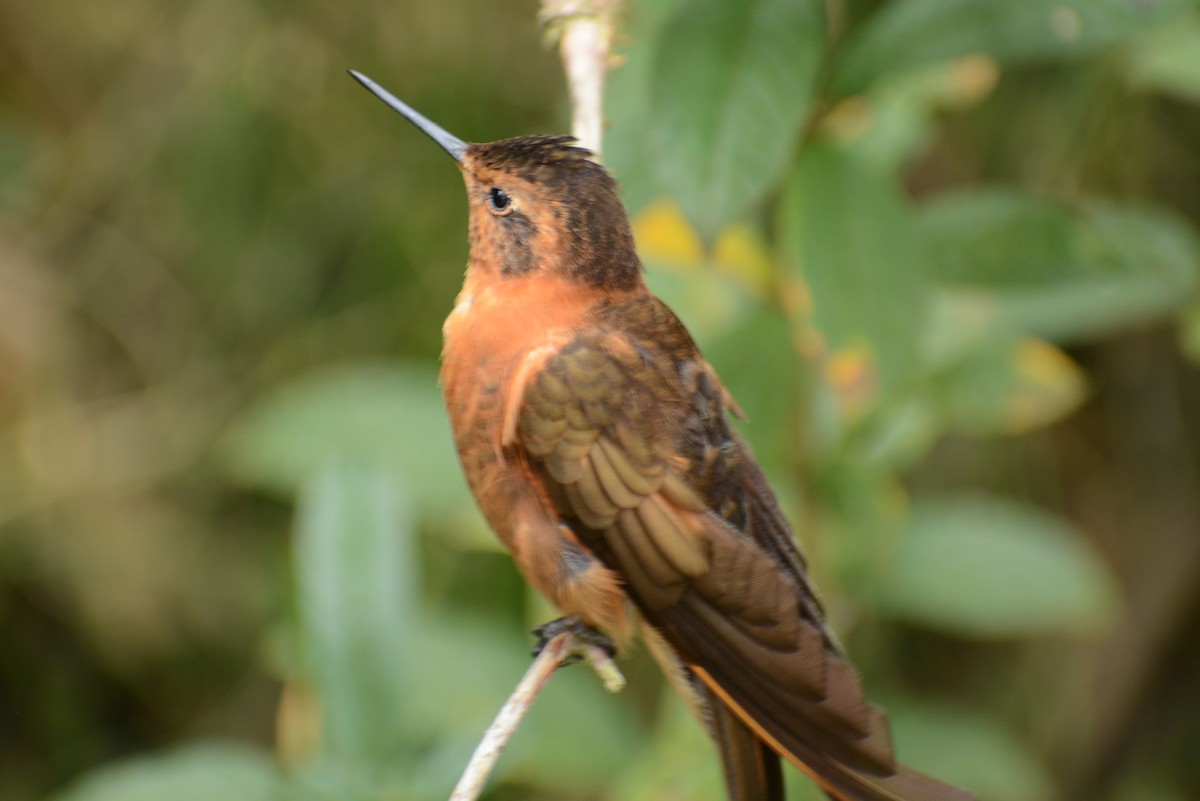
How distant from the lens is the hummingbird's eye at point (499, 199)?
2.08 meters

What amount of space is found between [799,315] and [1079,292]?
2.07ft

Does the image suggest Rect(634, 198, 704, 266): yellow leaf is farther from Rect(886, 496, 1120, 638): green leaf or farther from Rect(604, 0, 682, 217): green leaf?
Rect(886, 496, 1120, 638): green leaf

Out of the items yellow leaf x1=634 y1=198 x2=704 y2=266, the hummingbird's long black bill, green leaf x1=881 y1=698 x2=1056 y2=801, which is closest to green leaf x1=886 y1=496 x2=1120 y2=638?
green leaf x1=881 y1=698 x2=1056 y2=801

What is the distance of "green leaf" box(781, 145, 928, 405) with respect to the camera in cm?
196

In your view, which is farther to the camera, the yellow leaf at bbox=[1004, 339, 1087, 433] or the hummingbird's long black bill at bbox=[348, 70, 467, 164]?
the yellow leaf at bbox=[1004, 339, 1087, 433]

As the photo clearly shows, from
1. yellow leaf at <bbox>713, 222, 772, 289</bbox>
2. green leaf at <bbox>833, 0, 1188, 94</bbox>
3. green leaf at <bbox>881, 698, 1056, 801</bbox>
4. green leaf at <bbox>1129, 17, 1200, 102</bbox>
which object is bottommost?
green leaf at <bbox>881, 698, 1056, 801</bbox>

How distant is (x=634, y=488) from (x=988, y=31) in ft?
2.76

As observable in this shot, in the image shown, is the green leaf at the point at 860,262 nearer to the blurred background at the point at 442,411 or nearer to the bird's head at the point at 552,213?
the blurred background at the point at 442,411

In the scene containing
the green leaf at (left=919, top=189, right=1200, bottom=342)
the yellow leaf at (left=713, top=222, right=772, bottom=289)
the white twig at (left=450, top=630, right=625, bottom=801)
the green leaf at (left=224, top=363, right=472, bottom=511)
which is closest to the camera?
the white twig at (left=450, top=630, right=625, bottom=801)

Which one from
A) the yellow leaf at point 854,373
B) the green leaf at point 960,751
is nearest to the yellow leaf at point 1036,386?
the yellow leaf at point 854,373

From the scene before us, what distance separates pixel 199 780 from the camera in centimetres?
202

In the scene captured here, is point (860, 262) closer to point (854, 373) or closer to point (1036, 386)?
point (854, 373)

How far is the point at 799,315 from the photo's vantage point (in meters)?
2.14

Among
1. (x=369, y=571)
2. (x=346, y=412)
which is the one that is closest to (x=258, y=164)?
(x=346, y=412)
